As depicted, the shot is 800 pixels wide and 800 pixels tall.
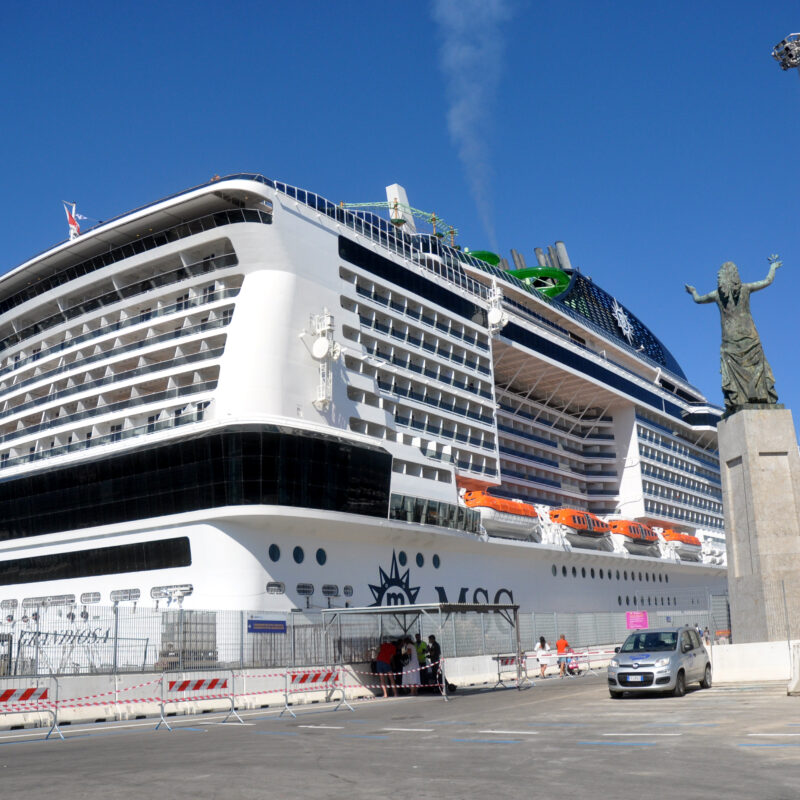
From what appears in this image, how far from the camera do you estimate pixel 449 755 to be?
10.4 m

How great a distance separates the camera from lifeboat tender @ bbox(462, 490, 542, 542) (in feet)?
122

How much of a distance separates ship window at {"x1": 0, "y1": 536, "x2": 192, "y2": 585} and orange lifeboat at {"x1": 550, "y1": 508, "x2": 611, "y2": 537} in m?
21.7

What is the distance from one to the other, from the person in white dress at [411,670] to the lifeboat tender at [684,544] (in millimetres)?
35476

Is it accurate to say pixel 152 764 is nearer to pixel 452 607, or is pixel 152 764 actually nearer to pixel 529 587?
pixel 452 607

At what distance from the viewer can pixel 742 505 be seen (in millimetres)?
21281

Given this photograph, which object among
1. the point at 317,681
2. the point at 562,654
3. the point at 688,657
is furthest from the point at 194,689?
the point at 562,654

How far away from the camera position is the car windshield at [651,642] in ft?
60.6

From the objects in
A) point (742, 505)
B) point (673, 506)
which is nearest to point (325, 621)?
point (742, 505)

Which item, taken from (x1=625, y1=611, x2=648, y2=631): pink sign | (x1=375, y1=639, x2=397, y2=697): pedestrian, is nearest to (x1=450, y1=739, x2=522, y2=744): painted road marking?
(x1=375, y1=639, x2=397, y2=697): pedestrian

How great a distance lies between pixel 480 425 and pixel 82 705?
24995mm

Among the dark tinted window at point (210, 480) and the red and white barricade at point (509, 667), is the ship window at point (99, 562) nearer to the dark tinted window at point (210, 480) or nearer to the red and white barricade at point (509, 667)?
the dark tinted window at point (210, 480)

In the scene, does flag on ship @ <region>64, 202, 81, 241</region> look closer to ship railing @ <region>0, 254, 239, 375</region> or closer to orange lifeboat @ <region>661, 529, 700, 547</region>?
ship railing @ <region>0, 254, 239, 375</region>

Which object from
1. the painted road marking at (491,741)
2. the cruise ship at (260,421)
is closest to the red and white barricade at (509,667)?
the cruise ship at (260,421)

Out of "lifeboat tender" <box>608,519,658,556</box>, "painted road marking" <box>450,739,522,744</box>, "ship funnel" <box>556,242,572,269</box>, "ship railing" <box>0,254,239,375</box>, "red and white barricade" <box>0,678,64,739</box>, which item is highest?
"ship funnel" <box>556,242,572,269</box>
